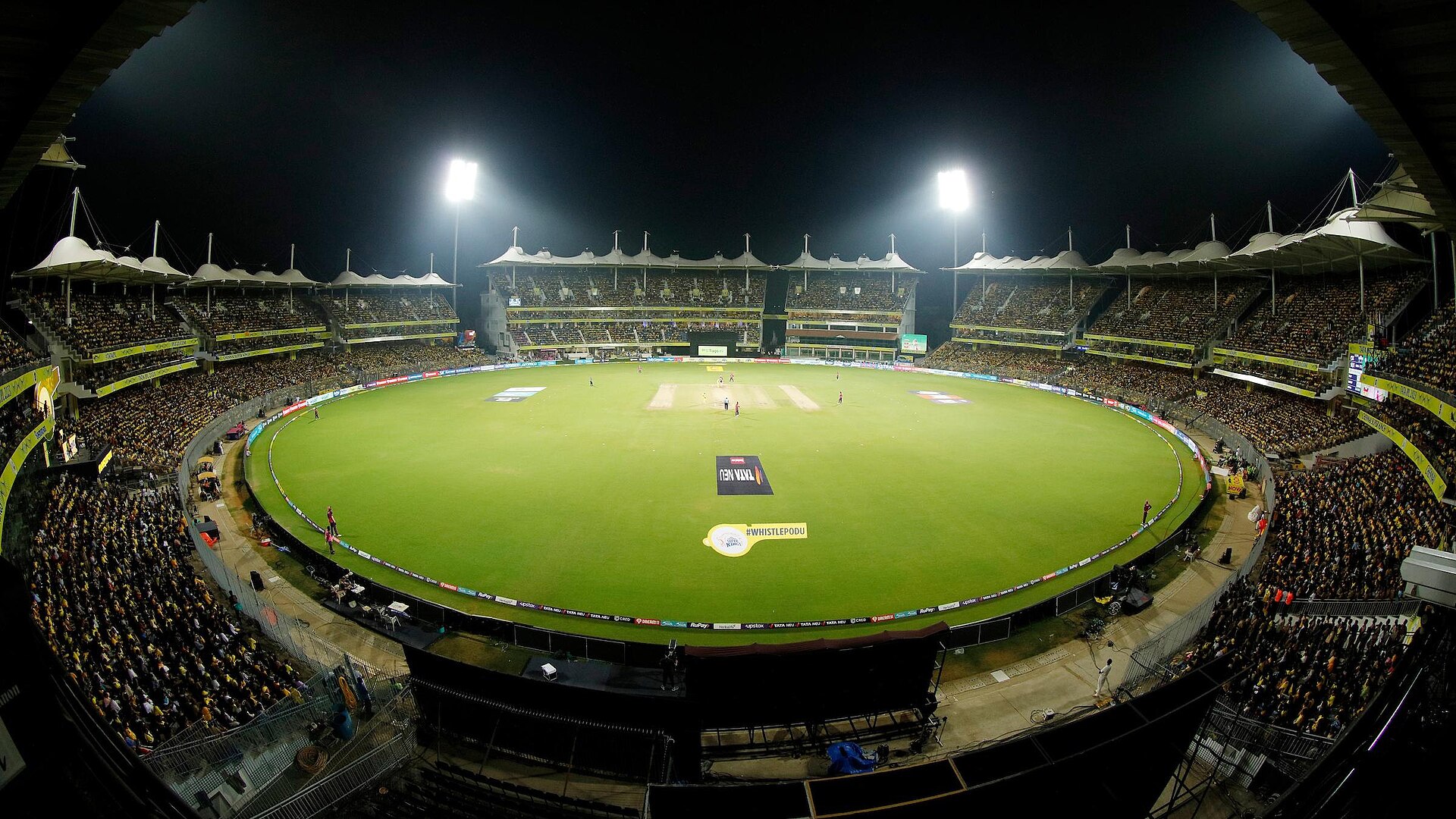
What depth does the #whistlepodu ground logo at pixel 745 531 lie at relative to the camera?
76.3 ft

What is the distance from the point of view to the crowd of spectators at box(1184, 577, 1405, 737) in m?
11.0

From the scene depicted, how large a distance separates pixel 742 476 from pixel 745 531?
707 centimetres

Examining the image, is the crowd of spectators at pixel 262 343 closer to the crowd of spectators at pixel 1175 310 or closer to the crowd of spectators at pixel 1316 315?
the crowd of spectators at pixel 1316 315

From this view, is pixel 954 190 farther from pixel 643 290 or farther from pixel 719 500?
pixel 719 500

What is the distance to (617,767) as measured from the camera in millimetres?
11445

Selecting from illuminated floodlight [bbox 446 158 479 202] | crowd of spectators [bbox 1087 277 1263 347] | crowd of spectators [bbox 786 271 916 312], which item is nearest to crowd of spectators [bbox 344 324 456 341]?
illuminated floodlight [bbox 446 158 479 202]

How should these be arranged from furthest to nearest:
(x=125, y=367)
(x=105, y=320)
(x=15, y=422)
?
(x=105, y=320) < (x=125, y=367) < (x=15, y=422)

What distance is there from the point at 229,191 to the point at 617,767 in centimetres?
6628

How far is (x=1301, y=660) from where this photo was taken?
510 inches

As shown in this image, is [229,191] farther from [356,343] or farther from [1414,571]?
[1414,571]

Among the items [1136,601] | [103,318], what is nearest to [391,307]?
[103,318]

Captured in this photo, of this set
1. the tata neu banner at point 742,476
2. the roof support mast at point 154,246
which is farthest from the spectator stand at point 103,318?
the tata neu banner at point 742,476

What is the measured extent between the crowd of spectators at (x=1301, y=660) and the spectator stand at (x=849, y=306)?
2995 inches

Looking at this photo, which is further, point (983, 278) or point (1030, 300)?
point (983, 278)
